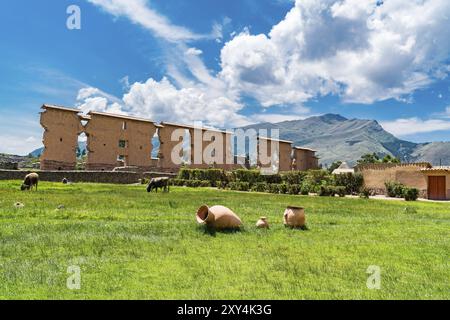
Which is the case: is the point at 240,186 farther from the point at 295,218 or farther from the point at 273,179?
the point at 295,218

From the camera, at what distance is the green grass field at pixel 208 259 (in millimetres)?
6258

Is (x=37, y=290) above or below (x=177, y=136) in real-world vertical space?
below

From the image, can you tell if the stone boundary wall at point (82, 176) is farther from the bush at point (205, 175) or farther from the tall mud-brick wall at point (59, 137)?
the bush at point (205, 175)

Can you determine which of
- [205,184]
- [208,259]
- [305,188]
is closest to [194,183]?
[205,184]

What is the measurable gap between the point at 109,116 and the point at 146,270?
1827 inches

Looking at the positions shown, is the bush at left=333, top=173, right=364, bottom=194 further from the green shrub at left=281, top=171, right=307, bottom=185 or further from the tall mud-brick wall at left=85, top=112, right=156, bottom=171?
the tall mud-brick wall at left=85, top=112, right=156, bottom=171

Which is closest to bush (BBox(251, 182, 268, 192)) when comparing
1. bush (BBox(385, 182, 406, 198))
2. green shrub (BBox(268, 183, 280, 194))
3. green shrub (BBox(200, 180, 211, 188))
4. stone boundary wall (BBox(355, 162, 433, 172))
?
green shrub (BBox(268, 183, 280, 194))

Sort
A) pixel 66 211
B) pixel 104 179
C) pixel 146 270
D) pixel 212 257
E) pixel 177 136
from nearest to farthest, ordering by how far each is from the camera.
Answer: pixel 146 270
pixel 212 257
pixel 66 211
pixel 104 179
pixel 177 136

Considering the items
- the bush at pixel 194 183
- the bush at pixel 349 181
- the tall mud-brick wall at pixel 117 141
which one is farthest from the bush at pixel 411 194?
the tall mud-brick wall at pixel 117 141

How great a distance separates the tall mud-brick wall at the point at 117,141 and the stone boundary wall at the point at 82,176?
6.48 m

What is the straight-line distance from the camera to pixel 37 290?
6066mm

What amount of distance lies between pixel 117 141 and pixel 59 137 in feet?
26.1
